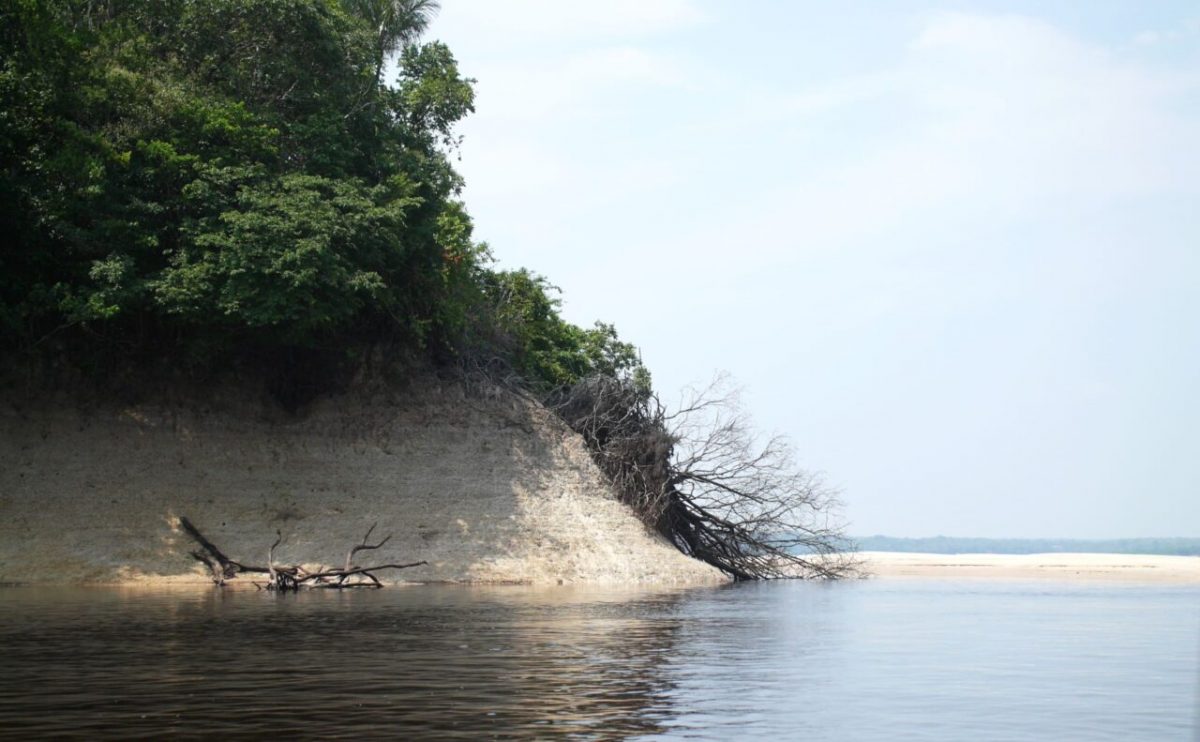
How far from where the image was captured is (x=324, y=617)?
1998 cm

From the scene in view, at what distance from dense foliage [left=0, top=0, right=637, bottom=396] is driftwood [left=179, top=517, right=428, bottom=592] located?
5597 mm

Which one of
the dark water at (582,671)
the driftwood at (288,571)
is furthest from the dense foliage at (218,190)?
the dark water at (582,671)

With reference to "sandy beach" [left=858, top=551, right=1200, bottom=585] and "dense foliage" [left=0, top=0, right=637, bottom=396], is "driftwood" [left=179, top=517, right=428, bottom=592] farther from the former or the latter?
"sandy beach" [left=858, top=551, right=1200, bottom=585]

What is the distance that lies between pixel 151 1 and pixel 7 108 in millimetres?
6209

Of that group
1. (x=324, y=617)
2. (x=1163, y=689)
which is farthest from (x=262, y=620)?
(x=1163, y=689)

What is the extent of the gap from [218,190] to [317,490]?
8.21 m

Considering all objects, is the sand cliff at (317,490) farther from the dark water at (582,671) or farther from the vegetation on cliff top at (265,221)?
the dark water at (582,671)

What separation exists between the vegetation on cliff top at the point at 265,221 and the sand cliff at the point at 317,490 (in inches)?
54.9

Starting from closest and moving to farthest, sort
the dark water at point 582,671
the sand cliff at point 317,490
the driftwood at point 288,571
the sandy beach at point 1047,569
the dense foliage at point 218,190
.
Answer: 1. the dark water at point 582,671
2. the driftwood at point 288,571
3. the dense foliage at point 218,190
4. the sand cliff at point 317,490
5. the sandy beach at point 1047,569

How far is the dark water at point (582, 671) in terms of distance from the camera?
1005 cm

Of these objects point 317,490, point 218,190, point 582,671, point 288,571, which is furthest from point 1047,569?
point 582,671

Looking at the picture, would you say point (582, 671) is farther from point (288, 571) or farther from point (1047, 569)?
point (1047, 569)

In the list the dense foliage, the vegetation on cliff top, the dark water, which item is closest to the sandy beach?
the vegetation on cliff top

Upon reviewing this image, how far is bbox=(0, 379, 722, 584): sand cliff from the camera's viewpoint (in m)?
30.7
